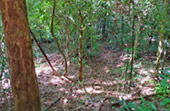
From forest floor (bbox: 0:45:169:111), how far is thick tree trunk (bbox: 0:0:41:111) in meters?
1.31

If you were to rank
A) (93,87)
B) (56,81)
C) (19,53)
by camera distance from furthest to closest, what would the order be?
(56,81) < (93,87) < (19,53)

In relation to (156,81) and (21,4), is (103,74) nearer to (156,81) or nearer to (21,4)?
(156,81)

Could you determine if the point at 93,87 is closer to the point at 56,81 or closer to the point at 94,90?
the point at 94,90

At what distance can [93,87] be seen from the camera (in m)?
5.40

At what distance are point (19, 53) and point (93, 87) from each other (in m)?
4.35

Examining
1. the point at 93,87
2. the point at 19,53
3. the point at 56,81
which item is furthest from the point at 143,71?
the point at 19,53

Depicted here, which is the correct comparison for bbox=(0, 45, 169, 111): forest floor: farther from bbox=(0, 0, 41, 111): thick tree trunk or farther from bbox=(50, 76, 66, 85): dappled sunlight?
bbox=(0, 0, 41, 111): thick tree trunk

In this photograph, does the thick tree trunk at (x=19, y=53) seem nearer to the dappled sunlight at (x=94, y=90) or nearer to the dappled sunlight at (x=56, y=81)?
the dappled sunlight at (x=94, y=90)

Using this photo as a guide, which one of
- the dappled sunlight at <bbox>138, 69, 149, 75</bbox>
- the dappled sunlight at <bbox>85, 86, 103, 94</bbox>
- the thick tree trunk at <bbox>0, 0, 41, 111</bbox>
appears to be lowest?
the dappled sunlight at <bbox>85, 86, 103, 94</bbox>

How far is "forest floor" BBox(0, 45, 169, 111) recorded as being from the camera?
153 inches

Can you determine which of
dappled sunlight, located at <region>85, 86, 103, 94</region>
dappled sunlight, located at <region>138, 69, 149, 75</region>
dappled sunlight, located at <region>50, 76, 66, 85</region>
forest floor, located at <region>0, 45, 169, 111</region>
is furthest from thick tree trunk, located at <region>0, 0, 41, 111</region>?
dappled sunlight, located at <region>138, 69, 149, 75</region>

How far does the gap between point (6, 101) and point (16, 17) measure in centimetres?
352

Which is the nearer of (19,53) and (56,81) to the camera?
(19,53)

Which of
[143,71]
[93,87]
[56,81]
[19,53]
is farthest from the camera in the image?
[143,71]
